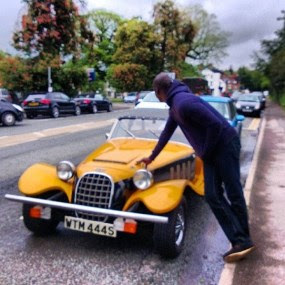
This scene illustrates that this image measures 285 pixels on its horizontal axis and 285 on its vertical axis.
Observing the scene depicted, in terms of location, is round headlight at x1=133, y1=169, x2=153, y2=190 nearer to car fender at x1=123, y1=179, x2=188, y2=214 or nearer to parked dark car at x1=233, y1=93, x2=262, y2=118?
car fender at x1=123, y1=179, x2=188, y2=214

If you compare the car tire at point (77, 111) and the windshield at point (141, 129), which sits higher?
the windshield at point (141, 129)

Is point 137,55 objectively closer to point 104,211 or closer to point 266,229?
point 266,229

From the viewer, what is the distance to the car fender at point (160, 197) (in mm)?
4207

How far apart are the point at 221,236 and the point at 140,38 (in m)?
42.6

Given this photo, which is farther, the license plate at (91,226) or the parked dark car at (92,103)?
the parked dark car at (92,103)

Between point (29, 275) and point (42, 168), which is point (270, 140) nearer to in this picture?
point (42, 168)

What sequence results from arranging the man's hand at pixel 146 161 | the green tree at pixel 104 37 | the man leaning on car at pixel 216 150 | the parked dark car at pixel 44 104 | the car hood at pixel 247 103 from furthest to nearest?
the green tree at pixel 104 37, the car hood at pixel 247 103, the parked dark car at pixel 44 104, the man's hand at pixel 146 161, the man leaning on car at pixel 216 150

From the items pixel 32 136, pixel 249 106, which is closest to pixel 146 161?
pixel 32 136

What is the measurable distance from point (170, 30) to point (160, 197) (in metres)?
44.4

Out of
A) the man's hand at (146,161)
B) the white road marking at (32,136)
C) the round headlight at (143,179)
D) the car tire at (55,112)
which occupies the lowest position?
the car tire at (55,112)

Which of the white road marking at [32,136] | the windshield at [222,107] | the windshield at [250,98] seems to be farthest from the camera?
the windshield at [250,98]

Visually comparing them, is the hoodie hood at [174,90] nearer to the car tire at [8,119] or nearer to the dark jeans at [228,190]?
the dark jeans at [228,190]

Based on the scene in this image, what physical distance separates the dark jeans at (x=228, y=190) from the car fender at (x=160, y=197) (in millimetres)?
326

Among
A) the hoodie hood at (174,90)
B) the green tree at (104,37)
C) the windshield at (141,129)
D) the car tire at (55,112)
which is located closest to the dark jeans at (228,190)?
the hoodie hood at (174,90)
